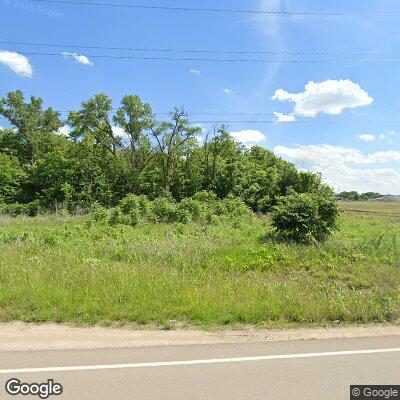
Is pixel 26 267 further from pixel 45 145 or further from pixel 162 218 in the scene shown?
pixel 45 145

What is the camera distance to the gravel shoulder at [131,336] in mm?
5273

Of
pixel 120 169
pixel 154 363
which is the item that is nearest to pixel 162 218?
pixel 120 169

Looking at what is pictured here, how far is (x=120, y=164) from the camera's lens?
4150cm

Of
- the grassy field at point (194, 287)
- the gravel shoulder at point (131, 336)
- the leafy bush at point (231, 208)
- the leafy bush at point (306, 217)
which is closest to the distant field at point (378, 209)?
the leafy bush at point (231, 208)

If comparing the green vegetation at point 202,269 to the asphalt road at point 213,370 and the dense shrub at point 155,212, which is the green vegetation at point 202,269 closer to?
the dense shrub at point 155,212

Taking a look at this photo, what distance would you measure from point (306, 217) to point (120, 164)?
30136mm

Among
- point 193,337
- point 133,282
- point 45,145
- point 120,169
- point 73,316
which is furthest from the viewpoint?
point 45,145

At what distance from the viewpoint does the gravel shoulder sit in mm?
5273

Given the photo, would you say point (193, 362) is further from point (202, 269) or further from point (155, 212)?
point (155, 212)

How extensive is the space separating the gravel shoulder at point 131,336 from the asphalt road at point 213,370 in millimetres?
240

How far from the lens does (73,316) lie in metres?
6.32

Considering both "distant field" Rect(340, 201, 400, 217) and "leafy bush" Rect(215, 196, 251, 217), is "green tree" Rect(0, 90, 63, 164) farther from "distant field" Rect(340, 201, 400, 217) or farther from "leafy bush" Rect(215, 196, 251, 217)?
"distant field" Rect(340, 201, 400, 217)

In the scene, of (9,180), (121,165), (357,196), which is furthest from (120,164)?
(357,196)

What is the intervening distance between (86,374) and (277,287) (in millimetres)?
4770
